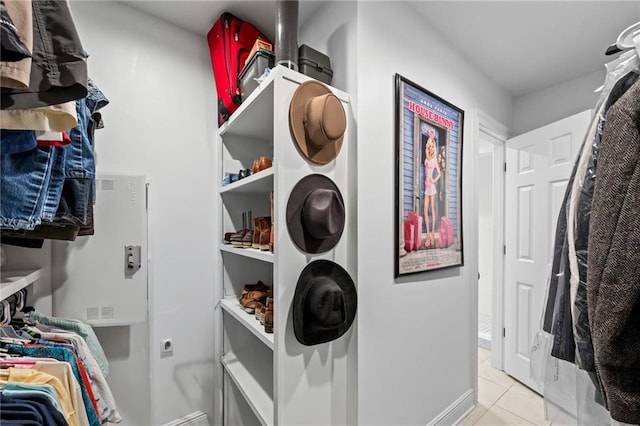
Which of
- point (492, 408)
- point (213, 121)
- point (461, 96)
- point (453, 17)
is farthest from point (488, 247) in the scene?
point (213, 121)

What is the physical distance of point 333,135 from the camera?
1.05m

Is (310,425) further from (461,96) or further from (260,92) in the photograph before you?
(461,96)

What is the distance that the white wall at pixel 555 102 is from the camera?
208 cm

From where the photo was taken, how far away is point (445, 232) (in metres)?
1.66

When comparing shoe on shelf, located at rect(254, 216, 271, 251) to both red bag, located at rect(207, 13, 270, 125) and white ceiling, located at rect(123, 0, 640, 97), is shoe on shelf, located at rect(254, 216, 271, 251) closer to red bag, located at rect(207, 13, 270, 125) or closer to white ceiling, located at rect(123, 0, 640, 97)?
red bag, located at rect(207, 13, 270, 125)

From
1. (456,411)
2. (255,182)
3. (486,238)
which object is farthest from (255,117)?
(486,238)

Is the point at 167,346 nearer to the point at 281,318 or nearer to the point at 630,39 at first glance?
the point at 281,318

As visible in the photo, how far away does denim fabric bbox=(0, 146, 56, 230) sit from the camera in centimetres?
62

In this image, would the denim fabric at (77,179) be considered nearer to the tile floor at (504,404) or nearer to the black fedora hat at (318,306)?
the black fedora hat at (318,306)

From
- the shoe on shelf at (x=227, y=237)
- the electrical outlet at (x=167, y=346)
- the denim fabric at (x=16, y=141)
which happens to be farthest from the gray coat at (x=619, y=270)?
the electrical outlet at (x=167, y=346)

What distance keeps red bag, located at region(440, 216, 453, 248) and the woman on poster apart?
0.09m

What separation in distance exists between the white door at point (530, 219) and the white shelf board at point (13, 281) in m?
2.79

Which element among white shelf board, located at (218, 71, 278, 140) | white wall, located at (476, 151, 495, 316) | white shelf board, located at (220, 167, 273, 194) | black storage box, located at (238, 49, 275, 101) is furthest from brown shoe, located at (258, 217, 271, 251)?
white wall, located at (476, 151, 495, 316)

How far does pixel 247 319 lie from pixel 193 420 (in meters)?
0.89
